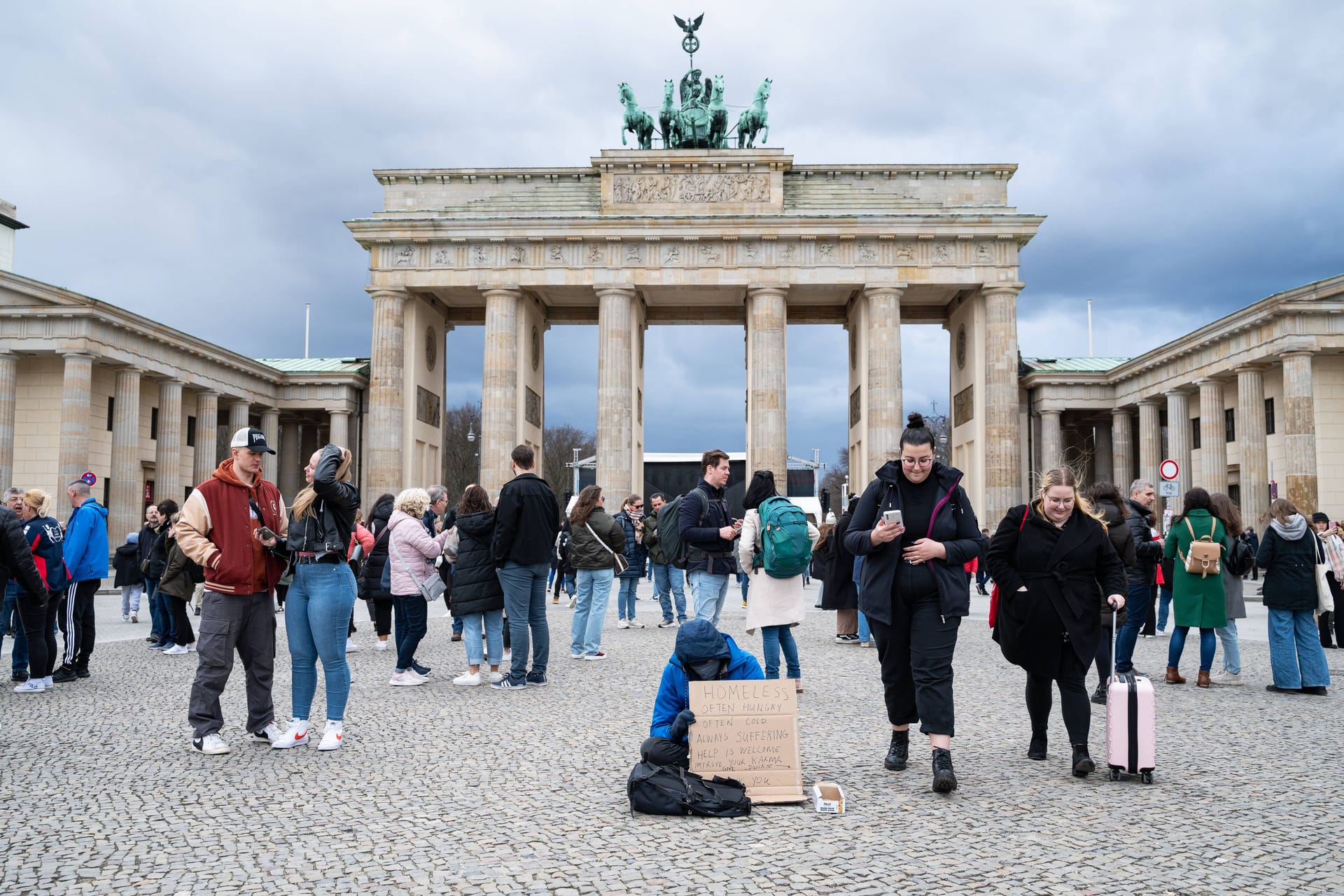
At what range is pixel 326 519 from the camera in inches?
279

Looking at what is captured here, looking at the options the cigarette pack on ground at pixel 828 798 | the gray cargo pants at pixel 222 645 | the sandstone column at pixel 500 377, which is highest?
the sandstone column at pixel 500 377

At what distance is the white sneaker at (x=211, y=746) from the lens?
691 centimetres

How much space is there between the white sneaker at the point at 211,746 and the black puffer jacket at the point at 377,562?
483cm

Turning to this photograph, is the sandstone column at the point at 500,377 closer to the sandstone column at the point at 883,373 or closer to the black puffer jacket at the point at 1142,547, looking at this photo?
the sandstone column at the point at 883,373

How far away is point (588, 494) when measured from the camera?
1255 cm

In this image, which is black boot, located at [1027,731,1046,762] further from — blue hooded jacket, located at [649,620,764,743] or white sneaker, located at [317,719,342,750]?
white sneaker, located at [317,719,342,750]

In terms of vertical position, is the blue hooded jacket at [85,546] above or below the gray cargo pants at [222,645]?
above

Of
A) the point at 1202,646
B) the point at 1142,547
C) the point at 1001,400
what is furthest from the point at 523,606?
the point at 1001,400

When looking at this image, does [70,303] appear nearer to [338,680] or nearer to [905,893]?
[338,680]

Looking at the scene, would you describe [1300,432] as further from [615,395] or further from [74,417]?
[74,417]

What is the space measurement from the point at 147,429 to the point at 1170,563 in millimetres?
36727

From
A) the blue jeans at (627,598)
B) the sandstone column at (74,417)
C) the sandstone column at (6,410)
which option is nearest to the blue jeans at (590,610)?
the blue jeans at (627,598)

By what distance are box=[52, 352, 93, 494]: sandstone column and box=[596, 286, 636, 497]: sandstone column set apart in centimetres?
1800

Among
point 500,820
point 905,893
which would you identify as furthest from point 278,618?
point 905,893
